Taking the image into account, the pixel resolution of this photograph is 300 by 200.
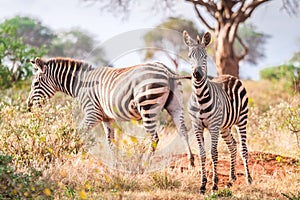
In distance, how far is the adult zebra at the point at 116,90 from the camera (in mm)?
7281

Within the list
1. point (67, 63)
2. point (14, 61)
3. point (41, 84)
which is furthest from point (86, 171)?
point (14, 61)

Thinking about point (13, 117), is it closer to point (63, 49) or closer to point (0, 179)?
point (0, 179)

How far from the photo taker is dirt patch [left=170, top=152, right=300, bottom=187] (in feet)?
25.0

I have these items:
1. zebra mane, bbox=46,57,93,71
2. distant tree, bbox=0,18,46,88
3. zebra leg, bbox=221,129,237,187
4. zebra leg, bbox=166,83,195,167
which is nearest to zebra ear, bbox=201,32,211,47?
zebra leg, bbox=166,83,195,167

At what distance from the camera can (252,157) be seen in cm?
876

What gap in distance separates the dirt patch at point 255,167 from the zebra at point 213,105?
443mm

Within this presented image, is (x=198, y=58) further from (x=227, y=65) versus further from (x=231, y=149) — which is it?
(x=227, y=65)

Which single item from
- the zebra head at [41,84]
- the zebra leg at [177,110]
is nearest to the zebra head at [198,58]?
the zebra leg at [177,110]

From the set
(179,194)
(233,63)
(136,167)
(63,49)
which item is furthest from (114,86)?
(63,49)

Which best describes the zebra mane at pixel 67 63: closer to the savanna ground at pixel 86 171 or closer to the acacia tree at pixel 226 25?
the savanna ground at pixel 86 171

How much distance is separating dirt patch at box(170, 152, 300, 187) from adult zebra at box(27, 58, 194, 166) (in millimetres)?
545

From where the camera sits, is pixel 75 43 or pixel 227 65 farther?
pixel 75 43

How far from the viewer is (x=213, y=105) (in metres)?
6.52

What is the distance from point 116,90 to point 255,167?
280 centimetres
